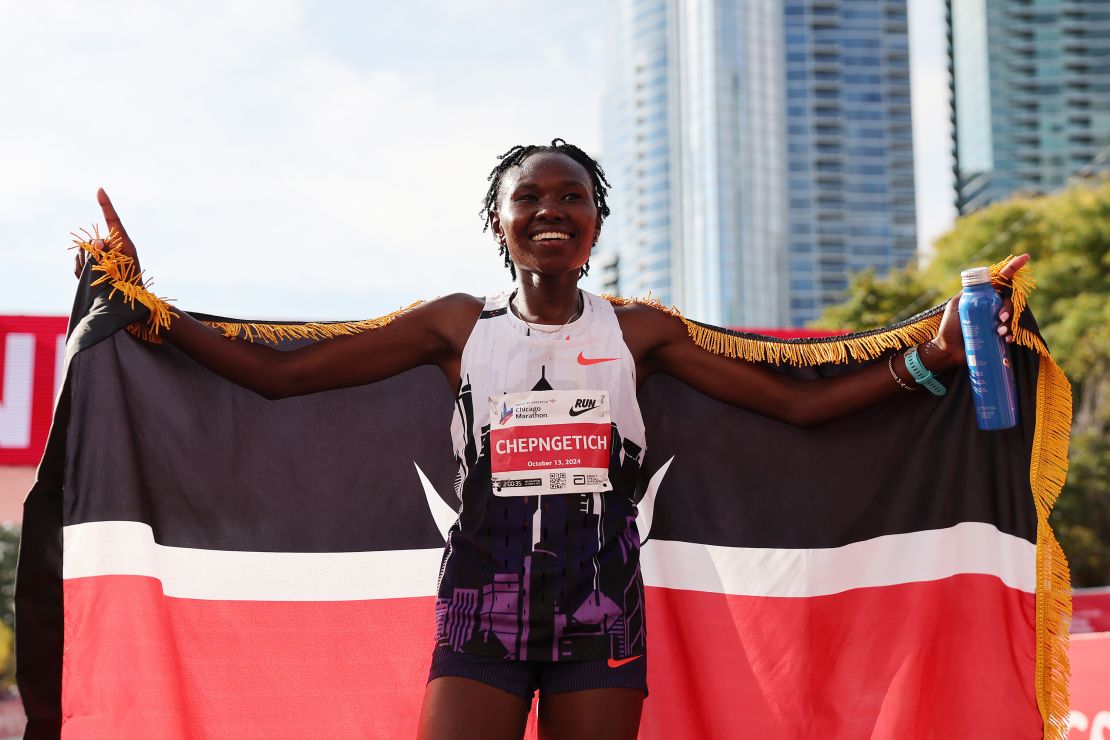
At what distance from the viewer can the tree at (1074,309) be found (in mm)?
23156

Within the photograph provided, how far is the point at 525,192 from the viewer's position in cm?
300

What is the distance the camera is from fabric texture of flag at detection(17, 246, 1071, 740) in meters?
3.41

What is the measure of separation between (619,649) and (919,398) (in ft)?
5.09

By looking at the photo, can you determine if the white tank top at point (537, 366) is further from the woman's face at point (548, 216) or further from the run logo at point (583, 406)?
the woman's face at point (548, 216)

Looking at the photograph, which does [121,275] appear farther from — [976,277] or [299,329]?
[976,277]

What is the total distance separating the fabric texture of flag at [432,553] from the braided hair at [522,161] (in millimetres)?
450

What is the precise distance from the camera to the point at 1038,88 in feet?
343

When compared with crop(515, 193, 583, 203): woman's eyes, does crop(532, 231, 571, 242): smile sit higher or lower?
lower

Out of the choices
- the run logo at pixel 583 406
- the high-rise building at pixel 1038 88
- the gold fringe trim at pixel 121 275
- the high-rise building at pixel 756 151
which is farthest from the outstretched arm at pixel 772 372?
the high-rise building at pixel 1038 88

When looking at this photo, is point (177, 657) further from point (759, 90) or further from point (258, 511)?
point (759, 90)

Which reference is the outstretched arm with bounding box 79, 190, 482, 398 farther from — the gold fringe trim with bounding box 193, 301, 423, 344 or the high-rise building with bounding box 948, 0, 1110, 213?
the high-rise building with bounding box 948, 0, 1110, 213

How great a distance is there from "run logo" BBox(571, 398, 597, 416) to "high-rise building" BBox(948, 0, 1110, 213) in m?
109

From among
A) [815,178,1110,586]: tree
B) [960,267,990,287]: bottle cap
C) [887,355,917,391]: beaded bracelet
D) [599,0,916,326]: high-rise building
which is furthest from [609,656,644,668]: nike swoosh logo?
[599,0,916,326]: high-rise building

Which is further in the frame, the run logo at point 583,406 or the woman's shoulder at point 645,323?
the woman's shoulder at point 645,323
